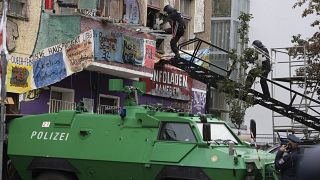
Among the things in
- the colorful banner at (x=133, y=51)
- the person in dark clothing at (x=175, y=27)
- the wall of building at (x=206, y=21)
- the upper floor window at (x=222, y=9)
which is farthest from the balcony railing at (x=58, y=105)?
the upper floor window at (x=222, y=9)

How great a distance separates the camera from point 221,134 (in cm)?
1216

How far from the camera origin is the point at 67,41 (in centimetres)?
1762

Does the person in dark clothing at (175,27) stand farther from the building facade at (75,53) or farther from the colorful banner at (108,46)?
the colorful banner at (108,46)

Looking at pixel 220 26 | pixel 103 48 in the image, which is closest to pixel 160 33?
pixel 103 48

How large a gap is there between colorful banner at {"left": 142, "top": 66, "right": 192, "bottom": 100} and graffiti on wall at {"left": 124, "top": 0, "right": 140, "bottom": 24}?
6.85ft

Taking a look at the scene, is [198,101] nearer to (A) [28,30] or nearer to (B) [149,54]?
(B) [149,54]

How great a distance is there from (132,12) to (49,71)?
5.63 metres

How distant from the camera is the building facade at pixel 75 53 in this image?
17.4 meters

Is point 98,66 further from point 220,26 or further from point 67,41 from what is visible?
point 220,26

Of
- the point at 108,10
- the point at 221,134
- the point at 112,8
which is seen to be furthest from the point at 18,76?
the point at 221,134

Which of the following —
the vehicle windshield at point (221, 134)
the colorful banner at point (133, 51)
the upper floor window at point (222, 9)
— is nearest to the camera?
the vehicle windshield at point (221, 134)

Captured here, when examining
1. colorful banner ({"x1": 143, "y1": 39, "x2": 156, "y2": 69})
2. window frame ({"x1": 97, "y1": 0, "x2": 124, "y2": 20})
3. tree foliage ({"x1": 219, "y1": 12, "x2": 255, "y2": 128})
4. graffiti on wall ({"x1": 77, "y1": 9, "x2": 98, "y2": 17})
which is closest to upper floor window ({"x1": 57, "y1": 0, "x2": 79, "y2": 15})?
graffiti on wall ({"x1": 77, "y1": 9, "x2": 98, "y2": 17})

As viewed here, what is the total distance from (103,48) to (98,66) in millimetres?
573

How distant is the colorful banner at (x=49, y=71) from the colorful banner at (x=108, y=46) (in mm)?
1070
